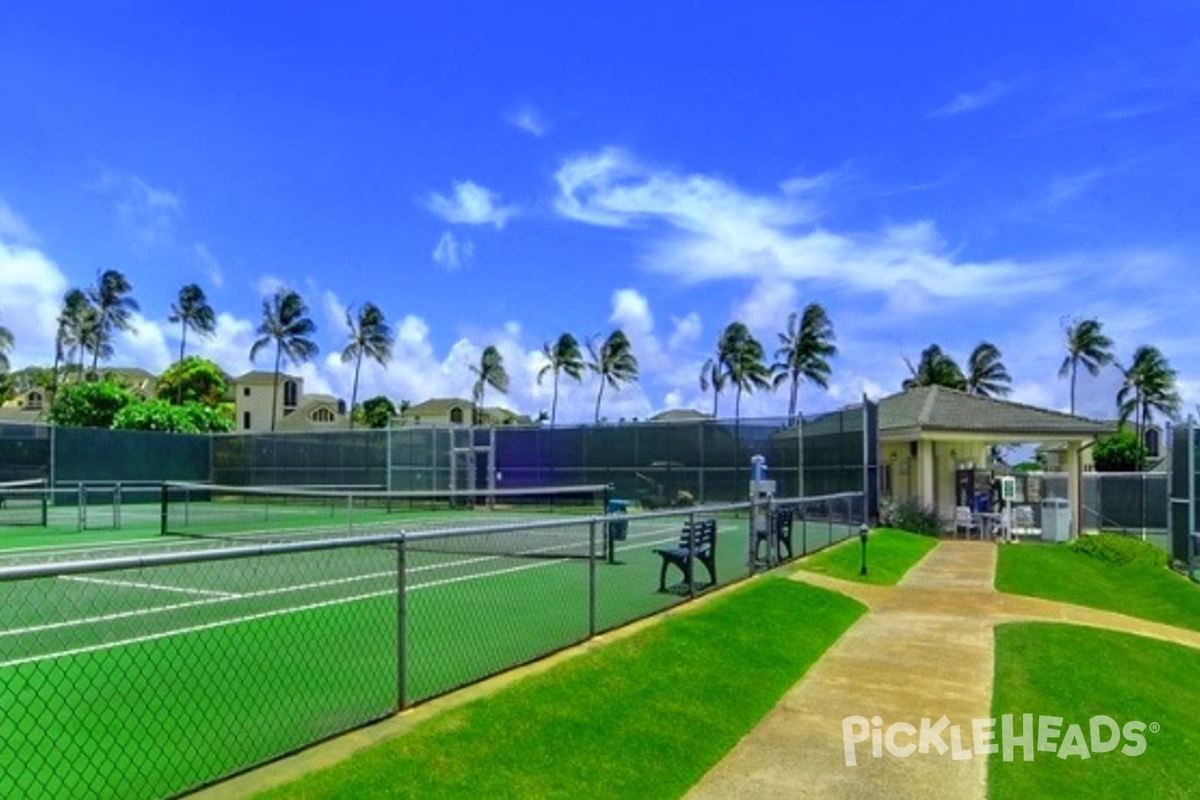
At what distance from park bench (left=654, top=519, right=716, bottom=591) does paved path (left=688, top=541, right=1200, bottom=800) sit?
2007 millimetres

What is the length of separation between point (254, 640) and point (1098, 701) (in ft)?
24.5

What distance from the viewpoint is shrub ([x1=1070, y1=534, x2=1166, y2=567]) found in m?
21.4

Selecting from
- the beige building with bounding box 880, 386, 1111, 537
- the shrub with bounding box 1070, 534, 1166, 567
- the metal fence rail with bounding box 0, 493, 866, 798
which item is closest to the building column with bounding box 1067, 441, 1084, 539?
the beige building with bounding box 880, 386, 1111, 537

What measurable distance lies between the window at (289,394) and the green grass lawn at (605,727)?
93.3 metres

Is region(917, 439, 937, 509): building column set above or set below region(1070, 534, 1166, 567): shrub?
above

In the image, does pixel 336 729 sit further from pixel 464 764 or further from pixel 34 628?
pixel 34 628

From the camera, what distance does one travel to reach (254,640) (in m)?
9.17

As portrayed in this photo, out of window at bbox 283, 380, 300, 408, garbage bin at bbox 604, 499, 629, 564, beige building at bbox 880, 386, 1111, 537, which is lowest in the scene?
garbage bin at bbox 604, 499, 629, 564

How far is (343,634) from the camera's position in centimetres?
962

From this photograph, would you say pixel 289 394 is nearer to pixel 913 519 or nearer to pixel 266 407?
pixel 266 407

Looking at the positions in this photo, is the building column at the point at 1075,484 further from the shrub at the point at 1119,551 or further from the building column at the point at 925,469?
the shrub at the point at 1119,551

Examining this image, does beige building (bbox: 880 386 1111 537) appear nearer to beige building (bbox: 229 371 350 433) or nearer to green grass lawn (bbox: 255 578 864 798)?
green grass lawn (bbox: 255 578 864 798)

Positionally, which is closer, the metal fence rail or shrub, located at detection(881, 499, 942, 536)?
the metal fence rail

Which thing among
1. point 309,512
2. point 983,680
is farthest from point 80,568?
point 309,512
